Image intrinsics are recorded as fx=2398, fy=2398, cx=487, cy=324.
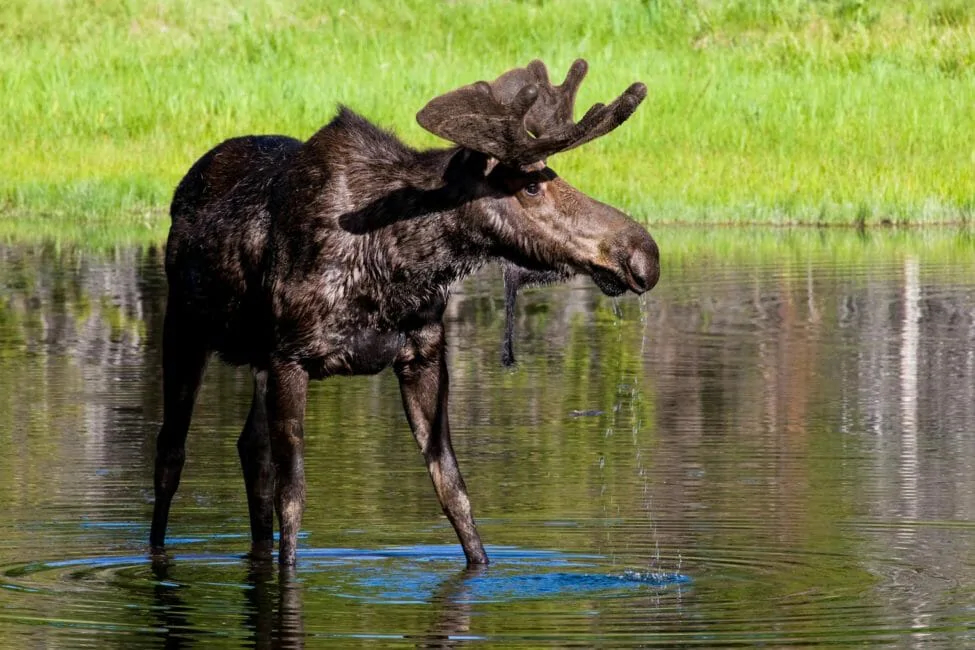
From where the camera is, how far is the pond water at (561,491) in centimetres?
862

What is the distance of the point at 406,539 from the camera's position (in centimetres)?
1027

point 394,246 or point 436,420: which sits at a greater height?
point 394,246

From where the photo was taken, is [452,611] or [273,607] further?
[273,607]

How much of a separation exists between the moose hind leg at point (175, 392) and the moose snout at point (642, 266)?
255 cm

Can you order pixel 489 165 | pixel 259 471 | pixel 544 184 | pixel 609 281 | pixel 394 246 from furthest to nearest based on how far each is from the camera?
pixel 259 471
pixel 394 246
pixel 489 165
pixel 544 184
pixel 609 281

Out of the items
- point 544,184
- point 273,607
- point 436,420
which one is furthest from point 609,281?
point 273,607

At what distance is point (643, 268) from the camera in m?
8.77

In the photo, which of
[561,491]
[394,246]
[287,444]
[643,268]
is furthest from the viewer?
[561,491]

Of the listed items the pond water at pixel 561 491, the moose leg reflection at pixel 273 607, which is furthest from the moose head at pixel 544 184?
the moose leg reflection at pixel 273 607

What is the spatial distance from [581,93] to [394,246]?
878 inches

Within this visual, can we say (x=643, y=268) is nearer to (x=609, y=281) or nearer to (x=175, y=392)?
(x=609, y=281)

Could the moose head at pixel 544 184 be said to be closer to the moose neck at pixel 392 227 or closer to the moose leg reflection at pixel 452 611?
the moose neck at pixel 392 227

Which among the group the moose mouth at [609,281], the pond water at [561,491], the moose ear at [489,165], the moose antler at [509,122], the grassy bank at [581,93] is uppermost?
the grassy bank at [581,93]

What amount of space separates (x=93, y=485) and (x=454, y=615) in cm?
343
